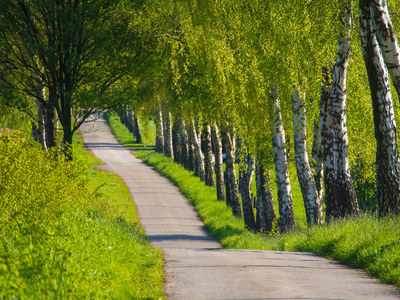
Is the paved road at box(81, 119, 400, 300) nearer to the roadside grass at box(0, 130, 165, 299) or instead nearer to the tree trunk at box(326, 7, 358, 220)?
the roadside grass at box(0, 130, 165, 299)

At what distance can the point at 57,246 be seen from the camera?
6883mm

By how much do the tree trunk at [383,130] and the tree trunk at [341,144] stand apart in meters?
2.16

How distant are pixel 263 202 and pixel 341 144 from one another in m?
8.90

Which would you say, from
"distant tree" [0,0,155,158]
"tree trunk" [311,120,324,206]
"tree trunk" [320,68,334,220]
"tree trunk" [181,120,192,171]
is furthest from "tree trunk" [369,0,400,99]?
"tree trunk" [181,120,192,171]

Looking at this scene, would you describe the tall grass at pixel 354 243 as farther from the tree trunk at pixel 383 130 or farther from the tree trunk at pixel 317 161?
the tree trunk at pixel 317 161

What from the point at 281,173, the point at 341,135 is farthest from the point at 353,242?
the point at 281,173

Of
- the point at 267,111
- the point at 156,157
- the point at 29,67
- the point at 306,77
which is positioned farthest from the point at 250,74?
the point at 156,157

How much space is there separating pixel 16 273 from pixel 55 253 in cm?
139

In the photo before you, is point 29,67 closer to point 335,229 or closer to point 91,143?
point 335,229

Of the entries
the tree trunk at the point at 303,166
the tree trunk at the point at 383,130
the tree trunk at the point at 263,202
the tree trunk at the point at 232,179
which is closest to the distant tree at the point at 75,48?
the tree trunk at the point at 232,179

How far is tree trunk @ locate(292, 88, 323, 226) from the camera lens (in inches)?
622

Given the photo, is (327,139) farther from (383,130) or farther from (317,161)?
(317,161)

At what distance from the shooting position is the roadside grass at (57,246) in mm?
5645

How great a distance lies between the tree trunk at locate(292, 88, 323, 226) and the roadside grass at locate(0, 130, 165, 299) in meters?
5.84
